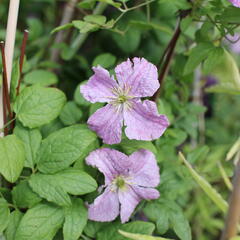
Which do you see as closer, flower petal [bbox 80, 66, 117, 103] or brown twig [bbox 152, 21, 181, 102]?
flower petal [bbox 80, 66, 117, 103]

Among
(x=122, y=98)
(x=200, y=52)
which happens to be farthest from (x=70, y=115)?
(x=200, y=52)

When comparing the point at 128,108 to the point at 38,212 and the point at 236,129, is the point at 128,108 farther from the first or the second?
the point at 236,129

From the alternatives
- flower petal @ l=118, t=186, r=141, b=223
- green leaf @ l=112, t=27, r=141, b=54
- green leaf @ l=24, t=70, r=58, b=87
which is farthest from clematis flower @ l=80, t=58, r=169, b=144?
green leaf @ l=112, t=27, r=141, b=54

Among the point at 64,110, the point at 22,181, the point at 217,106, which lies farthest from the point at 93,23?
the point at 217,106

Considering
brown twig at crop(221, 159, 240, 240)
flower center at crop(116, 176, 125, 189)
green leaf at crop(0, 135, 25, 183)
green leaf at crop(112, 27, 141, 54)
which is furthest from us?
green leaf at crop(112, 27, 141, 54)

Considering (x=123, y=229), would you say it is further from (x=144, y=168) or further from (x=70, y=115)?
(x=70, y=115)

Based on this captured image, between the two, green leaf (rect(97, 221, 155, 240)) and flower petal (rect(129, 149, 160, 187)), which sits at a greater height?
flower petal (rect(129, 149, 160, 187))

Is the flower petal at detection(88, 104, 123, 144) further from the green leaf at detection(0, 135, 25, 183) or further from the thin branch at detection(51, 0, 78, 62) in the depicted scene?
the thin branch at detection(51, 0, 78, 62)
